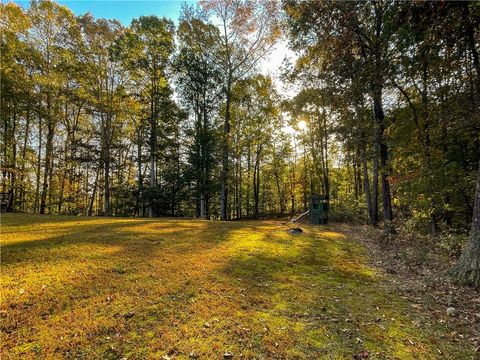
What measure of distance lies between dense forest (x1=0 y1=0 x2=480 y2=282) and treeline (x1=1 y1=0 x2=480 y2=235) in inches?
2.8

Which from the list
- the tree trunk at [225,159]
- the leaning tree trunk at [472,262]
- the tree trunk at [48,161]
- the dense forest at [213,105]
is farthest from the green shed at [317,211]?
the tree trunk at [48,161]

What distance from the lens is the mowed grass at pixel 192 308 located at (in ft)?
8.05

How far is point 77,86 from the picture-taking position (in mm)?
17594

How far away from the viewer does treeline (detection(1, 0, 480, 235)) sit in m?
7.94

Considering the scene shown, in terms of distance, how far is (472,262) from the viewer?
446 centimetres

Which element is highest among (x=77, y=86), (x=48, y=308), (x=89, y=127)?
(x=77, y=86)

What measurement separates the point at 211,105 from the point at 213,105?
0.15 metres

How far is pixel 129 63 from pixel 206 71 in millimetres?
5098

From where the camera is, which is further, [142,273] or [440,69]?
[440,69]

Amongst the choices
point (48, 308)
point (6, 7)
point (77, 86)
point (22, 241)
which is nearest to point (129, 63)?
point (77, 86)

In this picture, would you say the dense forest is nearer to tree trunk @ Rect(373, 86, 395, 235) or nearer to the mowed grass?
tree trunk @ Rect(373, 86, 395, 235)

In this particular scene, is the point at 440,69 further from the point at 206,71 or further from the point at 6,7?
the point at 6,7

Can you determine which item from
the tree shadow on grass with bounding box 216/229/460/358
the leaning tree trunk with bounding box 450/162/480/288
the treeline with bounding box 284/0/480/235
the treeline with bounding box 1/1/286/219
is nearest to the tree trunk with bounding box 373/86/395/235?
the treeline with bounding box 284/0/480/235

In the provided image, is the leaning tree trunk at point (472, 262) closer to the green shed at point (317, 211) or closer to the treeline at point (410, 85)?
the treeline at point (410, 85)
